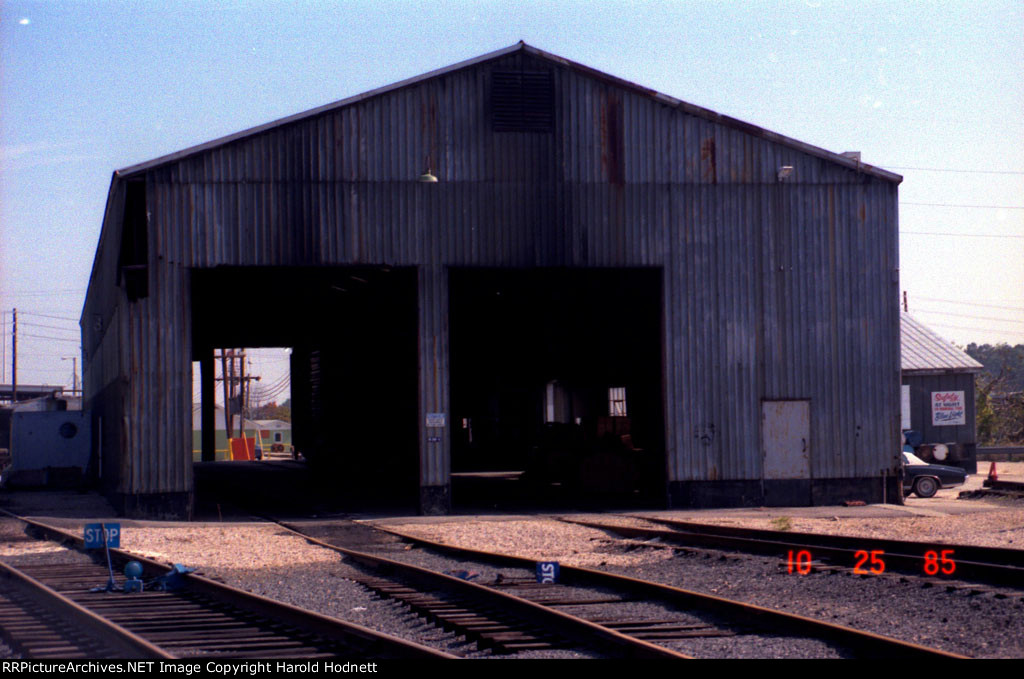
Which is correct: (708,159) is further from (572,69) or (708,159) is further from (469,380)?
(469,380)

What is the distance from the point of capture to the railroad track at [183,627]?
8516mm

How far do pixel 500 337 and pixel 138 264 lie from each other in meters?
19.7

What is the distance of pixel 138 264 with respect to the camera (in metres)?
23.1

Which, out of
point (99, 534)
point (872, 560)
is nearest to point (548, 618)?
point (872, 560)

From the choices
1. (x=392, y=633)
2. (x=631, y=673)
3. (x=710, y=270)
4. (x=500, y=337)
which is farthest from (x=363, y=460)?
(x=631, y=673)

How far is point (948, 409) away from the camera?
3941 centimetres

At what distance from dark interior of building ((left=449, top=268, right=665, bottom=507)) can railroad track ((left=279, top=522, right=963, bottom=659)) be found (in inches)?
524

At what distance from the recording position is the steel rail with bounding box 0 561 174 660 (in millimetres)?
8016

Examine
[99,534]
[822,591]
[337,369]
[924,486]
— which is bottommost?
[924,486]

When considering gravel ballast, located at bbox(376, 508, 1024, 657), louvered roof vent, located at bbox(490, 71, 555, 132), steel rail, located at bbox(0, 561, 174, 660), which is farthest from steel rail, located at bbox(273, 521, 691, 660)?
louvered roof vent, located at bbox(490, 71, 555, 132)

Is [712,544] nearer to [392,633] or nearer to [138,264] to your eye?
[392,633]

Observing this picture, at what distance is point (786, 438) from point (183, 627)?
1799 cm

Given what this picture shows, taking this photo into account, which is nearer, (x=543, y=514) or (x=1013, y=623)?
(x=1013, y=623)

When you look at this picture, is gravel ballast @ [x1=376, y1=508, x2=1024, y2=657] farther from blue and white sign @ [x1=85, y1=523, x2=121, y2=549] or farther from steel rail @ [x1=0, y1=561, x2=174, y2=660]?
blue and white sign @ [x1=85, y1=523, x2=121, y2=549]
